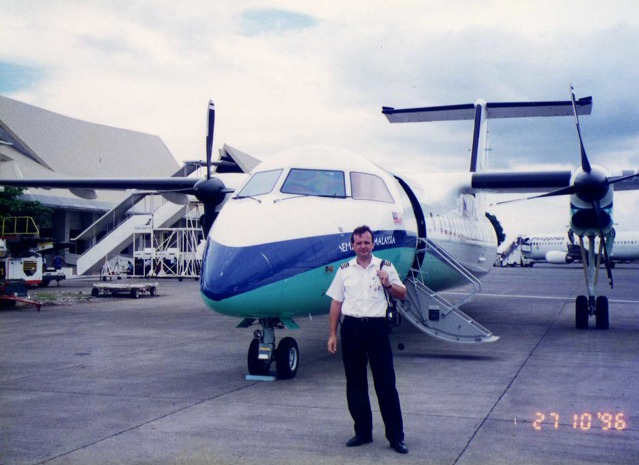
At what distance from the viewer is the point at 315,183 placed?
8938 mm

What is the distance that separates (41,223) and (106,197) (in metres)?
16.8

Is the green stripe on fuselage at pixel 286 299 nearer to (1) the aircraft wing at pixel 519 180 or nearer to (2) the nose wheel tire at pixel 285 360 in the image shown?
(2) the nose wheel tire at pixel 285 360

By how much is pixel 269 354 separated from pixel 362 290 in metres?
→ 2.89

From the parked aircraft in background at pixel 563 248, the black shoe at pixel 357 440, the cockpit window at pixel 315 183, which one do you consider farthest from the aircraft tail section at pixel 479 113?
the parked aircraft in background at pixel 563 248

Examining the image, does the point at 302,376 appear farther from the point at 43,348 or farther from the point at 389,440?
the point at 43,348

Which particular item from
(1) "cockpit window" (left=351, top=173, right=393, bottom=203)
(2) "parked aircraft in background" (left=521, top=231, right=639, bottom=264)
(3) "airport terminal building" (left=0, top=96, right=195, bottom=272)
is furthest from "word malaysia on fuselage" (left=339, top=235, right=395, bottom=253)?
(2) "parked aircraft in background" (left=521, top=231, right=639, bottom=264)

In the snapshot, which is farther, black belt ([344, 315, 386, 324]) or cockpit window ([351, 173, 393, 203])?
cockpit window ([351, 173, 393, 203])

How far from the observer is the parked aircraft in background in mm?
58438

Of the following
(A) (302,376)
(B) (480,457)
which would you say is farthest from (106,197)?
(B) (480,457)

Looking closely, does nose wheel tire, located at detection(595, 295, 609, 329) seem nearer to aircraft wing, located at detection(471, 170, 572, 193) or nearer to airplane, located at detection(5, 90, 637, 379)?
airplane, located at detection(5, 90, 637, 379)

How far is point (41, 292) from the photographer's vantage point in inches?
1002

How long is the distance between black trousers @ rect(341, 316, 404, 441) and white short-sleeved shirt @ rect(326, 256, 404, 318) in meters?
0.07

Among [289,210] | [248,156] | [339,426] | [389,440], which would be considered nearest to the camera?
[389,440]

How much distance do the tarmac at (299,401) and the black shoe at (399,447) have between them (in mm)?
41
